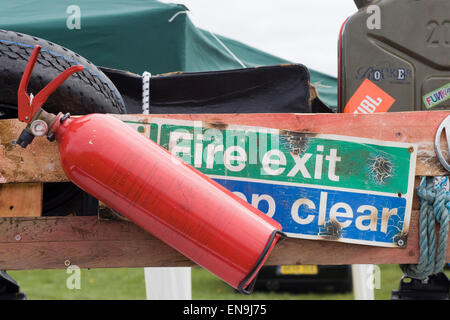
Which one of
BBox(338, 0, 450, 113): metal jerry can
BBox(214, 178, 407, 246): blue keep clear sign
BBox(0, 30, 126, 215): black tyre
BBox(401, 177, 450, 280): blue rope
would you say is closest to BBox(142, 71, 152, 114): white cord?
BBox(0, 30, 126, 215): black tyre

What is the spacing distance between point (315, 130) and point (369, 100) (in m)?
0.72

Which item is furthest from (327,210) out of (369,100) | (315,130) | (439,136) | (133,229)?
(369,100)

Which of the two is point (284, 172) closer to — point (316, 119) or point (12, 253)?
point (316, 119)

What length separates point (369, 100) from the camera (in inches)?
86.0

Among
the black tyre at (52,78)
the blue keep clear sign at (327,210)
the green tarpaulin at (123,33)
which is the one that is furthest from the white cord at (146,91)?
the green tarpaulin at (123,33)

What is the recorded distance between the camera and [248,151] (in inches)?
60.4

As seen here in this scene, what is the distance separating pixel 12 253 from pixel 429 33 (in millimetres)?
1821

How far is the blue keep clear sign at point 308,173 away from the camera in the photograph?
1532 millimetres

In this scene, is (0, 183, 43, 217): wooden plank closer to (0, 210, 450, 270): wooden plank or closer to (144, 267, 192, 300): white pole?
(0, 210, 450, 270): wooden plank

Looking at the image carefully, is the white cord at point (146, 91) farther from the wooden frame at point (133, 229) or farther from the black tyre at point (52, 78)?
the wooden frame at point (133, 229)

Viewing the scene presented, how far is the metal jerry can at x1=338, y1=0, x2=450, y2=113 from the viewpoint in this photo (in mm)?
2193

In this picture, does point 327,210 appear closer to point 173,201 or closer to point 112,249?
point 173,201

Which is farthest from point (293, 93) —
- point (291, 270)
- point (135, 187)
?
point (291, 270)

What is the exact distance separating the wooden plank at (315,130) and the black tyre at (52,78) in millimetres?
179
